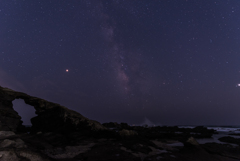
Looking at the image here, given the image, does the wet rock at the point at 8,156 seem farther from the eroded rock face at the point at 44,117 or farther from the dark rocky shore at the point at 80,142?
the eroded rock face at the point at 44,117

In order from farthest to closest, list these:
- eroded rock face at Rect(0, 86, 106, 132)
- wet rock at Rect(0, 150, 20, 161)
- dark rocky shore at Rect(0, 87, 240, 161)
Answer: eroded rock face at Rect(0, 86, 106, 132) → dark rocky shore at Rect(0, 87, 240, 161) → wet rock at Rect(0, 150, 20, 161)

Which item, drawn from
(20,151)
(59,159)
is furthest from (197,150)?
(20,151)

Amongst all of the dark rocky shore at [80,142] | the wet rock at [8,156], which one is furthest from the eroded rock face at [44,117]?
the wet rock at [8,156]

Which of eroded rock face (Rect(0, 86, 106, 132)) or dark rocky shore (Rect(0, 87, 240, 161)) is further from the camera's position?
eroded rock face (Rect(0, 86, 106, 132))

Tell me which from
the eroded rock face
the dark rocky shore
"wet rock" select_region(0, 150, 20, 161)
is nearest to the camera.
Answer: "wet rock" select_region(0, 150, 20, 161)

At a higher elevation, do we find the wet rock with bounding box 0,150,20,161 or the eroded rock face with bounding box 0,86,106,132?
the eroded rock face with bounding box 0,86,106,132

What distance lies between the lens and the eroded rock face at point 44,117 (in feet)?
59.8

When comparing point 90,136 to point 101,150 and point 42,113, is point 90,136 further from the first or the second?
point 42,113

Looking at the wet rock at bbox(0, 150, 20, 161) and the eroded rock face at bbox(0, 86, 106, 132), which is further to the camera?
the eroded rock face at bbox(0, 86, 106, 132)

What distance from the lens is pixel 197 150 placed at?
12.6 m

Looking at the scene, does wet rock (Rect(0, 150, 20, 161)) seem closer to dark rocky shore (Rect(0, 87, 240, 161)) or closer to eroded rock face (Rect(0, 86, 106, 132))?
dark rocky shore (Rect(0, 87, 240, 161))

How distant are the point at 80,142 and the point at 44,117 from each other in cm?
986

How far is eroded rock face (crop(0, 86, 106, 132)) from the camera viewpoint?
59.8 feet

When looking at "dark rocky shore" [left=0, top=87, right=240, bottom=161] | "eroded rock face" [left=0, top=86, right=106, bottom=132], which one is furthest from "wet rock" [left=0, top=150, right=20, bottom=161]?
"eroded rock face" [left=0, top=86, right=106, bottom=132]
